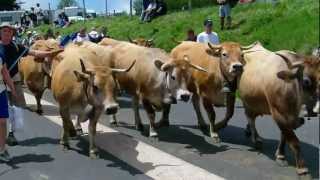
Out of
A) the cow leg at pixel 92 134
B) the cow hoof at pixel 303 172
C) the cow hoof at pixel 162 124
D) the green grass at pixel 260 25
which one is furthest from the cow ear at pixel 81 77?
the green grass at pixel 260 25

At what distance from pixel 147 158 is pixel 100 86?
4.39 feet

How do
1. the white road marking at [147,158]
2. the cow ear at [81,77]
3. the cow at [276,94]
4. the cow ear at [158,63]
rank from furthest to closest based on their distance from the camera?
the cow ear at [158,63], the cow ear at [81,77], the white road marking at [147,158], the cow at [276,94]

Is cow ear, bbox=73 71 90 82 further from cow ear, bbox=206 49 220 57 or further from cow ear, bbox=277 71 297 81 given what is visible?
cow ear, bbox=277 71 297 81

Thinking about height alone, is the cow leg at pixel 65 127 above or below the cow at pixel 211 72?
below

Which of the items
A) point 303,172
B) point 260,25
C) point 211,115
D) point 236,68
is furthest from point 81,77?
point 260,25

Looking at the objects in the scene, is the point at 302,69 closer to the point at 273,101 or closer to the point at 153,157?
the point at 273,101

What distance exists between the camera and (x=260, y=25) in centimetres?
2078

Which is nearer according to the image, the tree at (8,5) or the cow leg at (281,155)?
the cow leg at (281,155)

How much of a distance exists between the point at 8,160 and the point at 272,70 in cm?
406

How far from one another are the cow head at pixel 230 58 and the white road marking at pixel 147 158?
5.22ft

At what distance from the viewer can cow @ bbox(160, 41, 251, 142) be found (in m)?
9.93

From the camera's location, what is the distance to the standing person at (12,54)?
9.76 m

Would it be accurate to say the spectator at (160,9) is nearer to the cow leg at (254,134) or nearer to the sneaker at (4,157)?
the cow leg at (254,134)

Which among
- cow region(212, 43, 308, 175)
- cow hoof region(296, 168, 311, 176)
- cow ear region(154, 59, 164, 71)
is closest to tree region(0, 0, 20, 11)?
cow ear region(154, 59, 164, 71)
